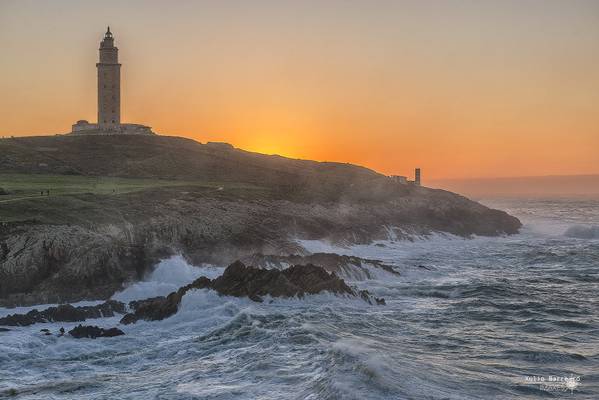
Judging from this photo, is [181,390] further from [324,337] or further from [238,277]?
[238,277]

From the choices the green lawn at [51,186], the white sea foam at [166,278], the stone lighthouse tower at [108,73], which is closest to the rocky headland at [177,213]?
the white sea foam at [166,278]

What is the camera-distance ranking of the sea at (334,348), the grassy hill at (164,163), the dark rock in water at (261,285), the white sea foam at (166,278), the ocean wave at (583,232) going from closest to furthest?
1. the sea at (334,348)
2. the dark rock in water at (261,285)
3. the white sea foam at (166,278)
4. the grassy hill at (164,163)
5. the ocean wave at (583,232)

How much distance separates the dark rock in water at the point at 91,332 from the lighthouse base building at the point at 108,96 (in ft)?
263

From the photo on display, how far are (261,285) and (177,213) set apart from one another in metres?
18.8

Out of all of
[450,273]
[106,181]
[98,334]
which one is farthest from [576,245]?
[98,334]

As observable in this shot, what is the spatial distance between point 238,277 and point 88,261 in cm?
965

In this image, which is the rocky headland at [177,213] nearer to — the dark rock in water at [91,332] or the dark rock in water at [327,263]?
the dark rock in water at [327,263]

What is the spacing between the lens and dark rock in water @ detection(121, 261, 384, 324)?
3431 cm

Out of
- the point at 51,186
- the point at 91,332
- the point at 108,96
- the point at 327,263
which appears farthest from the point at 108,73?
the point at 91,332

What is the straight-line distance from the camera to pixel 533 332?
1163 inches

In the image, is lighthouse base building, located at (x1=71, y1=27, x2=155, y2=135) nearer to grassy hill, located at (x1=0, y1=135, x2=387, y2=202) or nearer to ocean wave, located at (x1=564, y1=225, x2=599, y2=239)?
grassy hill, located at (x1=0, y1=135, x2=387, y2=202)

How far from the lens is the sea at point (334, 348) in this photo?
69.9ft

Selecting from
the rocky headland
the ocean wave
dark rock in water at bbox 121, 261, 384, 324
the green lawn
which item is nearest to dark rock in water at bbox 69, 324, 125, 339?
Answer: dark rock in water at bbox 121, 261, 384, 324

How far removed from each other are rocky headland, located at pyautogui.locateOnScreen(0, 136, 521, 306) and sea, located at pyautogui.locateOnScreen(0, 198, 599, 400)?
110 inches
